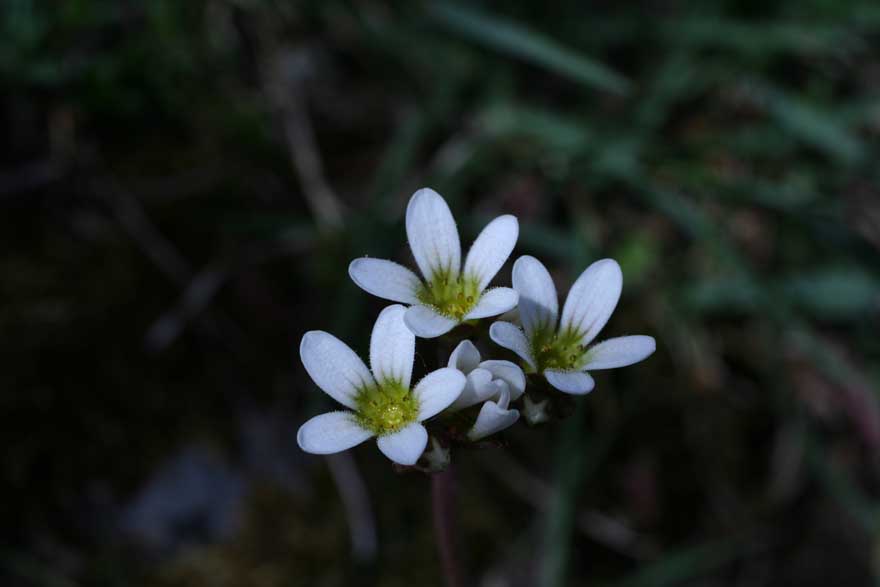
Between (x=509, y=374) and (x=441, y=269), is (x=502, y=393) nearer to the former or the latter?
(x=509, y=374)

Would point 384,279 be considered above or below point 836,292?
below

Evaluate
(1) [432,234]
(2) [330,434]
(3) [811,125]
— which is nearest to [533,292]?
(1) [432,234]

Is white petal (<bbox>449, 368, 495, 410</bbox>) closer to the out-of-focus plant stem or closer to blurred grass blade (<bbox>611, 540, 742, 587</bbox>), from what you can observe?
the out-of-focus plant stem

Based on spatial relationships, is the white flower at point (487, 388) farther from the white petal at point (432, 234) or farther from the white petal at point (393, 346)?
the white petal at point (432, 234)

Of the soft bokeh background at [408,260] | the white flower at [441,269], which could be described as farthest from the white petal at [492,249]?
the soft bokeh background at [408,260]

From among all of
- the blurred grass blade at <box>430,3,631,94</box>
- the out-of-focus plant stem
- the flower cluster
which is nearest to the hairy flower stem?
the flower cluster

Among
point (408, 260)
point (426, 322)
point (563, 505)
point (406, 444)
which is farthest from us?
point (408, 260)
